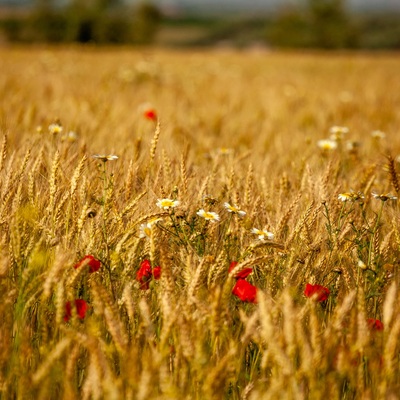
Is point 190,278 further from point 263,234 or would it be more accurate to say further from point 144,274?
point 263,234

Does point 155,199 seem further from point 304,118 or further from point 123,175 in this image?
point 304,118

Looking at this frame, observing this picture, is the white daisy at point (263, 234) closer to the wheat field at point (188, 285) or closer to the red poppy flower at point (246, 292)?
the wheat field at point (188, 285)

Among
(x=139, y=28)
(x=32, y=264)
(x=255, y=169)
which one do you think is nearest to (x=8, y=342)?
(x=32, y=264)

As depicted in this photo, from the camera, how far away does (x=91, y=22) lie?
45.0 m

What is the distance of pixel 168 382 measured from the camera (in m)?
0.88

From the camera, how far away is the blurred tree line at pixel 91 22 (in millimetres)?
41094

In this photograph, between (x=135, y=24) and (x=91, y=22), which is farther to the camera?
(x=135, y=24)

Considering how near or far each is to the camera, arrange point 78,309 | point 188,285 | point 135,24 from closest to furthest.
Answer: point 78,309
point 188,285
point 135,24

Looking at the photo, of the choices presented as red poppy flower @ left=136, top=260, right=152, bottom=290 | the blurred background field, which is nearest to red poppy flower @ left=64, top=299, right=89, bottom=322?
the blurred background field

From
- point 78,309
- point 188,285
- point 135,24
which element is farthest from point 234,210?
point 135,24

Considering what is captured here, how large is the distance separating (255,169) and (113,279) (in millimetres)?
1099

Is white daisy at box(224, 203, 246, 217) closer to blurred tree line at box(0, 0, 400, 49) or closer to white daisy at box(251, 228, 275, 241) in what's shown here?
white daisy at box(251, 228, 275, 241)

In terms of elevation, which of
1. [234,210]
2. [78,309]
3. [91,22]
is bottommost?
[78,309]

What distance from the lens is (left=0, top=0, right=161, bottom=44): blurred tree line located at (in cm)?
4109
